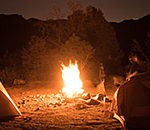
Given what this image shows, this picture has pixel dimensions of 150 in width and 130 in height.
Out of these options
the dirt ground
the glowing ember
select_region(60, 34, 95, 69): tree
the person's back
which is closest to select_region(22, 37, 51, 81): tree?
select_region(60, 34, 95, 69): tree

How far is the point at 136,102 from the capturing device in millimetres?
4250

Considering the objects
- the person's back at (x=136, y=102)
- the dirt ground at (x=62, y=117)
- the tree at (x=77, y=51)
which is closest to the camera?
the person's back at (x=136, y=102)

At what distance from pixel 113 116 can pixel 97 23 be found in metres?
10.9

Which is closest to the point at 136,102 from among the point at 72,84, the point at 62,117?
the point at 62,117

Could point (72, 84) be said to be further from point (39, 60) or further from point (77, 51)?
point (39, 60)

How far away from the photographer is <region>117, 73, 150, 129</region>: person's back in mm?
4086

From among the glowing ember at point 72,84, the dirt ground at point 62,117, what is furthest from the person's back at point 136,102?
the glowing ember at point 72,84

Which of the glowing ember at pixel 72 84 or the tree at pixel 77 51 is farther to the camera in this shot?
the tree at pixel 77 51

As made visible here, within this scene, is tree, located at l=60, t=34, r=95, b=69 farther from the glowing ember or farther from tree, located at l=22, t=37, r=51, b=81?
the glowing ember

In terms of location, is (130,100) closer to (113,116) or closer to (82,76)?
(113,116)

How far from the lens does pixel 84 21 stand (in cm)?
1470

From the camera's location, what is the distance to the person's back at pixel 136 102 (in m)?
4.09

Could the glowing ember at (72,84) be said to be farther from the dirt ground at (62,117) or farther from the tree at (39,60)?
the tree at (39,60)

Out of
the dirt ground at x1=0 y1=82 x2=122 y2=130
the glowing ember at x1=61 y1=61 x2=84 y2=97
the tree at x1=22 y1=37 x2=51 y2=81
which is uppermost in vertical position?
the tree at x1=22 y1=37 x2=51 y2=81
